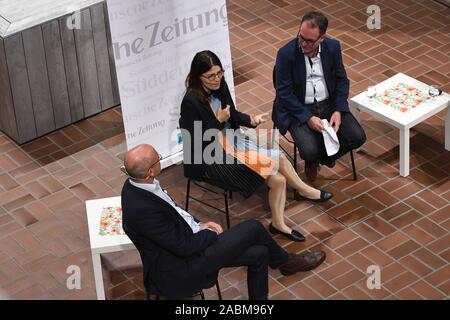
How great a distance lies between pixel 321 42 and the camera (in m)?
7.43

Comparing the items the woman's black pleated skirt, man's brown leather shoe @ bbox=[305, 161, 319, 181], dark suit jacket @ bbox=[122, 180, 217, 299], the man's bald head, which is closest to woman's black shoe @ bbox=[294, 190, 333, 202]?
man's brown leather shoe @ bbox=[305, 161, 319, 181]

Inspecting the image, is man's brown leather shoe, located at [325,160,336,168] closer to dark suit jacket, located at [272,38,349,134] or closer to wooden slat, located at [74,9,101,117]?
dark suit jacket, located at [272,38,349,134]

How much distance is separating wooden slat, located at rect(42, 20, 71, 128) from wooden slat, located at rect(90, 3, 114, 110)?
12.5 inches

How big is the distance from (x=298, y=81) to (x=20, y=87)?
7.39 ft

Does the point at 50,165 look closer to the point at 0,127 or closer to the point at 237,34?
the point at 0,127

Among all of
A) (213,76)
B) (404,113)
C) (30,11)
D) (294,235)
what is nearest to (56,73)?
(30,11)

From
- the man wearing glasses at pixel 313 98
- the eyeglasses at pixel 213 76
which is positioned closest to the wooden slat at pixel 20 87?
the eyeglasses at pixel 213 76

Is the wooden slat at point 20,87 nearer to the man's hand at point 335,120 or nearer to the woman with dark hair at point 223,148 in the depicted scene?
the woman with dark hair at point 223,148

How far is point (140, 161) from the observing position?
6.04 m

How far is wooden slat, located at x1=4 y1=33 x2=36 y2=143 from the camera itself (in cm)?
791

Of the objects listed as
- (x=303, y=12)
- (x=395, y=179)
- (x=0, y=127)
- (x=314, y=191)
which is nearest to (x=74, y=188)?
(x=0, y=127)

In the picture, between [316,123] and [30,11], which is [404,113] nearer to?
[316,123]

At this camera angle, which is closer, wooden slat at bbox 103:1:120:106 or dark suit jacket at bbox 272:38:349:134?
dark suit jacket at bbox 272:38:349:134

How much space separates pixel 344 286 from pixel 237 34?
11.7ft
